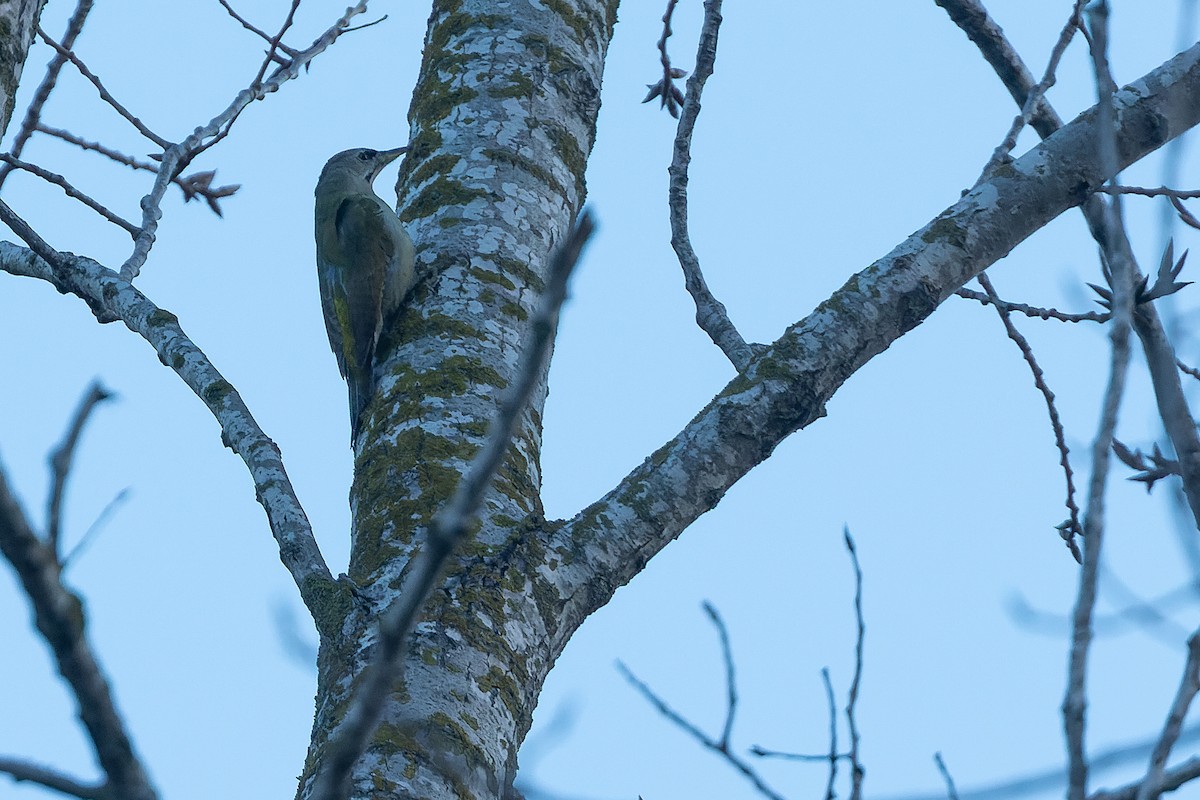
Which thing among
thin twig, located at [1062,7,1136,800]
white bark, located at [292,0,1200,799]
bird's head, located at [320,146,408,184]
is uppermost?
bird's head, located at [320,146,408,184]

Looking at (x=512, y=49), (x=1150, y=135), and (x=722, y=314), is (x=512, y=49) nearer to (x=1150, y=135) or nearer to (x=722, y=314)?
(x=722, y=314)

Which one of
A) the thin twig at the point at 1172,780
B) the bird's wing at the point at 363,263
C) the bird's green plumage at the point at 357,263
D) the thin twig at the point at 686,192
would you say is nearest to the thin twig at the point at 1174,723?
the thin twig at the point at 1172,780

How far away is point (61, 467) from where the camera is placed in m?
1.25

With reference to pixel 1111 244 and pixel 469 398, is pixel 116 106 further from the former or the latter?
pixel 1111 244

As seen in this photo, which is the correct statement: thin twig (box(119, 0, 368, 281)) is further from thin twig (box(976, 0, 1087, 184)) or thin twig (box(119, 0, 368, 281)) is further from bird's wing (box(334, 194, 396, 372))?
thin twig (box(976, 0, 1087, 184))

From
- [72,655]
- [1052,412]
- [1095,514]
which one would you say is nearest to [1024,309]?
[1052,412]

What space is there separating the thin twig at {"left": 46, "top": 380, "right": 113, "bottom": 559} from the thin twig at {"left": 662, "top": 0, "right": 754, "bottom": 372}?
95.0 inches

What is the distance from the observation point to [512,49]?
4406 millimetres

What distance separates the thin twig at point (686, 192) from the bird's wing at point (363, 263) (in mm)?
1035

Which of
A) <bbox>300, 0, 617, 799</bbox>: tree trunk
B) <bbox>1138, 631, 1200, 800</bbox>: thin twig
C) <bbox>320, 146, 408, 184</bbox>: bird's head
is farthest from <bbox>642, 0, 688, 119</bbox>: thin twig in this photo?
<bbox>1138, 631, 1200, 800</bbox>: thin twig

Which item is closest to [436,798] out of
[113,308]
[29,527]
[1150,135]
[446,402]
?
[446,402]

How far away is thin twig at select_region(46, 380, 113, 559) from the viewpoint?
1204 mm

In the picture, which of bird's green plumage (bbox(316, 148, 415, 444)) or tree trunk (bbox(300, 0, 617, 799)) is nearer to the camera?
tree trunk (bbox(300, 0, 617, 799))

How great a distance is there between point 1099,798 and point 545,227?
276cm
